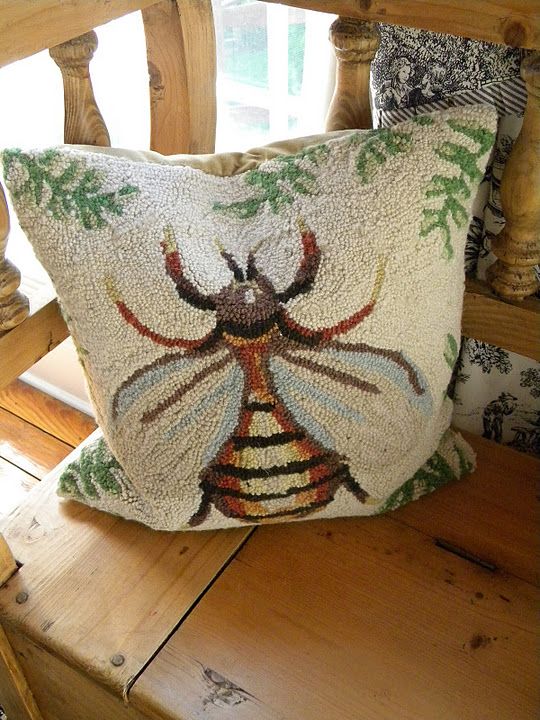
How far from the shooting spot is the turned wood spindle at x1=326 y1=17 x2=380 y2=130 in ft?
2.00

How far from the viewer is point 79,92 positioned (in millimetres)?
627

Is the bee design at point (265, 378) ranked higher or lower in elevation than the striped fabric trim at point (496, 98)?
lower

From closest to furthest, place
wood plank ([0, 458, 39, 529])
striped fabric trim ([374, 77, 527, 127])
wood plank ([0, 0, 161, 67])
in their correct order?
wood plank ([0, 0, 161, 67])
striped fabric trim ([374, 77, 527, 127])
wood plank ([0, 458, 39, 529])

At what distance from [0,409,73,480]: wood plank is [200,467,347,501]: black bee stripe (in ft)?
1.76

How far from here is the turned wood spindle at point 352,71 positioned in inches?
24.0

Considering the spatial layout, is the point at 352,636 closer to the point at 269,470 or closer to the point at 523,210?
the point at 269,470

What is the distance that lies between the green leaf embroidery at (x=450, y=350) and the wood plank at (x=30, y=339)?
342 millimetres

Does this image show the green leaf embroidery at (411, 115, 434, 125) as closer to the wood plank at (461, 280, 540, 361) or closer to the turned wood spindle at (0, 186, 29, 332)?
the wood plank at (461, 280, 540, 361)

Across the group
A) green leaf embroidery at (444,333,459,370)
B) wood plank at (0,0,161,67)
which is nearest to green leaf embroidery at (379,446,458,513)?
green leaf embroidery at (444,333,459,370)

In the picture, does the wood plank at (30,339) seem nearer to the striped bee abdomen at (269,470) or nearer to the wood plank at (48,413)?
the striped bee abdomen at (269,470)

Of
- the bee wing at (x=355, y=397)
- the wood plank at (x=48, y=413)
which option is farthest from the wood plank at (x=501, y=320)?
the wood plank at (x=48, y=413)

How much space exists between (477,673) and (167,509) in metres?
0.29

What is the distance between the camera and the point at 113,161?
54 centimetres

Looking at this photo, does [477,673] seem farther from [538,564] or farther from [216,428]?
[216,428]
